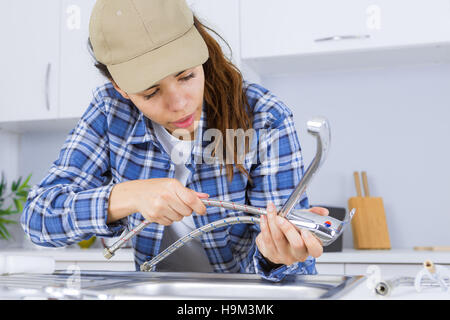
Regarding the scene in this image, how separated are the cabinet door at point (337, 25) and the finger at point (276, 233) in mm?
1488

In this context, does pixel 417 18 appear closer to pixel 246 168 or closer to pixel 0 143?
pixel 246 168

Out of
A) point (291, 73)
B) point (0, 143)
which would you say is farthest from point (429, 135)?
point (0, 143)

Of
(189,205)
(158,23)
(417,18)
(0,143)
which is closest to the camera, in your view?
(189,205)

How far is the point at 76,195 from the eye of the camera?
1.06 metres

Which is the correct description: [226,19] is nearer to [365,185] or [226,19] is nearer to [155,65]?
[365,185]

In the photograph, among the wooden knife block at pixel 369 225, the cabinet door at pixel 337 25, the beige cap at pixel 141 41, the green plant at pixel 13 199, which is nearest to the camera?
the beige cap at pixel 141 41

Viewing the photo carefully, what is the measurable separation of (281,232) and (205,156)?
1.37 feet

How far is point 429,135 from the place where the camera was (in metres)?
2.42

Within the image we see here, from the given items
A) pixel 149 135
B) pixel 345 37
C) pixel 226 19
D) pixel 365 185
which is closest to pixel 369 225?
pixel 365 185

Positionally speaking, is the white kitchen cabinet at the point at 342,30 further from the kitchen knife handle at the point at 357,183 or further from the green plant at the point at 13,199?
the green plant at the point at 13,199

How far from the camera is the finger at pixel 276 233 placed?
2.81 feet

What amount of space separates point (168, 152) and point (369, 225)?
4.24 feet

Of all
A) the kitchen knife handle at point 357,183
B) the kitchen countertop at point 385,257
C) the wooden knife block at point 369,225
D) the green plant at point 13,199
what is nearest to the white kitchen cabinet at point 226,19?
the kitchen knife handle at point 357,183

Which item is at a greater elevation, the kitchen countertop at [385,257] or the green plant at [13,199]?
the green plant at [13,199]
